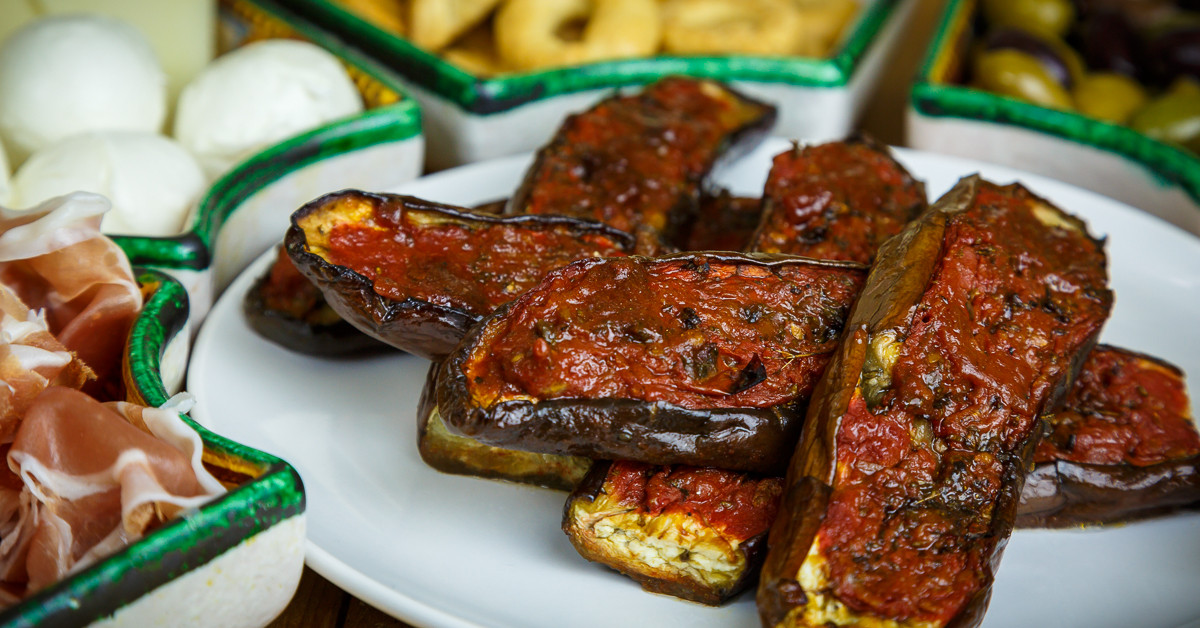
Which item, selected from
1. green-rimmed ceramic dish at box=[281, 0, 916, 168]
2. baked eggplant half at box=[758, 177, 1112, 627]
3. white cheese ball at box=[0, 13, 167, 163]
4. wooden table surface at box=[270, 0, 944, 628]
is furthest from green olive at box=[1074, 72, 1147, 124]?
white cheese ball at box=[0, 13, 167, 163]

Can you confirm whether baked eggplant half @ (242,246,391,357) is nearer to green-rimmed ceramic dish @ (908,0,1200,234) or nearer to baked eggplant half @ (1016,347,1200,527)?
baked eggplant half @ (1016,347,1200,527)

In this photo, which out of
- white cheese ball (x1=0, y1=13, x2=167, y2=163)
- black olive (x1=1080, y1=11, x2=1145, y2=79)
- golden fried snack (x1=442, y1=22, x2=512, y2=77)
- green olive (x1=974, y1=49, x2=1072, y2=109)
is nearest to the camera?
white cheese ball (x1=0, y1=13, x2=167, y2=163)

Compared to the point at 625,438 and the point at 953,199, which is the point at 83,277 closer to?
the point at 625,438

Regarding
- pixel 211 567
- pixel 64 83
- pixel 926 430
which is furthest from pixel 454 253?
pixel 64 83

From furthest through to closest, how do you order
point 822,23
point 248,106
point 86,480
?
point 822,23 → point 248,106 → point 86,480

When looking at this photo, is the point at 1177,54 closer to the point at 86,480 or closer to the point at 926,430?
the point at 926,430

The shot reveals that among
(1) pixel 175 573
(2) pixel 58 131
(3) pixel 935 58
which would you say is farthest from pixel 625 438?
(3) pixel 935 58

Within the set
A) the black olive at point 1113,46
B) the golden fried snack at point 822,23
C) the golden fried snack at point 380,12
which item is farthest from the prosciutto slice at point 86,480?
the black olive at point 1113,46

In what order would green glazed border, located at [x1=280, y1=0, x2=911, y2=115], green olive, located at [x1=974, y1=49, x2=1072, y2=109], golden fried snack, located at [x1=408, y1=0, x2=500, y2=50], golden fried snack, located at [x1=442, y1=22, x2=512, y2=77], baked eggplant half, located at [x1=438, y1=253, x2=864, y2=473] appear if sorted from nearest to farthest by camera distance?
baked eggplant half, located at [x1=438, y1=253, x2=864, y2=473]
green glazed border, located at [x1=280, y1=0, x2=911, y2=115]
green olive, located at [x1=974, y1=49, x2=1072, y2=109]
golden fried snack, located at [x1=408, y1=0, x2=500, y2=50]
golden fried snack, located at [x1=442, y1=22, x2=512, y2=77]
